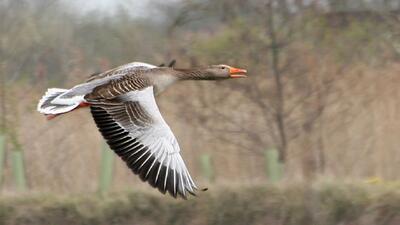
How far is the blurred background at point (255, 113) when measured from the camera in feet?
50.3

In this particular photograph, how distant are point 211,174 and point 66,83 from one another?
253cm

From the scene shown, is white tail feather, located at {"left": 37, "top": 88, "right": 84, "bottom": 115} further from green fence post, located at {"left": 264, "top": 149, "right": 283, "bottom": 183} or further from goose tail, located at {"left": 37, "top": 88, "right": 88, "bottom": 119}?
green fence post, located at {"left": 264, "top": 149, "right": 283, "bottom": 183}

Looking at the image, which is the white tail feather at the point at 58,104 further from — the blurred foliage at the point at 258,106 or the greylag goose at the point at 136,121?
the blurred foliage at the point at 258,106

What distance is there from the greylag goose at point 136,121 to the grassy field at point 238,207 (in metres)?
3.50

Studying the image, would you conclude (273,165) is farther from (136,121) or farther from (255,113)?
(136,121)

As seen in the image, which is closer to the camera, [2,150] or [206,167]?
[206,167]

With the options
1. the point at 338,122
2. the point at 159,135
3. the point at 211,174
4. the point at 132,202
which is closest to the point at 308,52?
the point at 338,122

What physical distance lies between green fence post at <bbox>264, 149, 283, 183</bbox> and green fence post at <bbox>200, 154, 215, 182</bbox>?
2.02ft

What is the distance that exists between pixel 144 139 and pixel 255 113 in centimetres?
573

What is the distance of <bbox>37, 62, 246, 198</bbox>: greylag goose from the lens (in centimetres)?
1009

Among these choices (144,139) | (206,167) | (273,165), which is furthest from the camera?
(273,165)

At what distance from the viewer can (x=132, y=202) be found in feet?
46.3

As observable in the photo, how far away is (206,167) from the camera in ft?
49.3

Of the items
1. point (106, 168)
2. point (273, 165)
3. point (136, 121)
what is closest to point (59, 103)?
point (136, 121)
